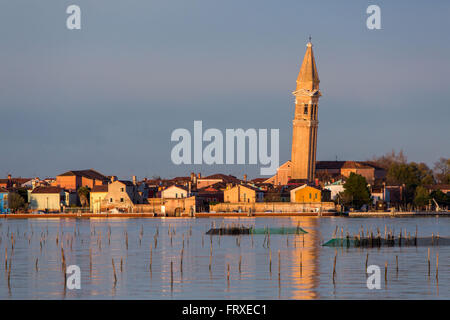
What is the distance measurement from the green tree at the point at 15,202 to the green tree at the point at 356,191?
39.2 metres

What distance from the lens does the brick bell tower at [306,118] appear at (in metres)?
132

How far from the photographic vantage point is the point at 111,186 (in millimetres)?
101938

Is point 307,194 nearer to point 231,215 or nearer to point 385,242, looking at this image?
point 231,215

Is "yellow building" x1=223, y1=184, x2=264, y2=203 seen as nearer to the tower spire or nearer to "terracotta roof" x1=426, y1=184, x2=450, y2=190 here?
"terracotta roof" x1=426, y1=184, x2=450, y2=190

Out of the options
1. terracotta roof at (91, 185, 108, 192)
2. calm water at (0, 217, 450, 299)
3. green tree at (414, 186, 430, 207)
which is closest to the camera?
calm water at (0, 217, 450, 299)

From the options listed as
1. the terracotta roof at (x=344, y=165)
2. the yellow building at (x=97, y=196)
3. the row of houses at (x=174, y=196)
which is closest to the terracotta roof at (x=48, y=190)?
the row of houses at (x=174, y=196)

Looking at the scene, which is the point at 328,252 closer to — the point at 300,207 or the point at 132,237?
the point at 132,237

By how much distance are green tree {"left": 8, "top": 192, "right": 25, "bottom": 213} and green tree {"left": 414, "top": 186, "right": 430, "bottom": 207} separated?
48597 mm

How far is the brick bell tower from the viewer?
132 meters

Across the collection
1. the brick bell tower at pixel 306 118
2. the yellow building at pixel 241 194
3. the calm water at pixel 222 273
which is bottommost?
the calm water at pixel 222 273

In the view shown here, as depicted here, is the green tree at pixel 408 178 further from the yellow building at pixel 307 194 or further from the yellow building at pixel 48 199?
the yellow building at pixel 48 199

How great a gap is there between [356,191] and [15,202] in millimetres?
41370

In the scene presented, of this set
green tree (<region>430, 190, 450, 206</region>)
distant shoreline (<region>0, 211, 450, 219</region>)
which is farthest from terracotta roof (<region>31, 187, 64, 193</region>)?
green tree (<region>430, 190, 450, 206</region>)
